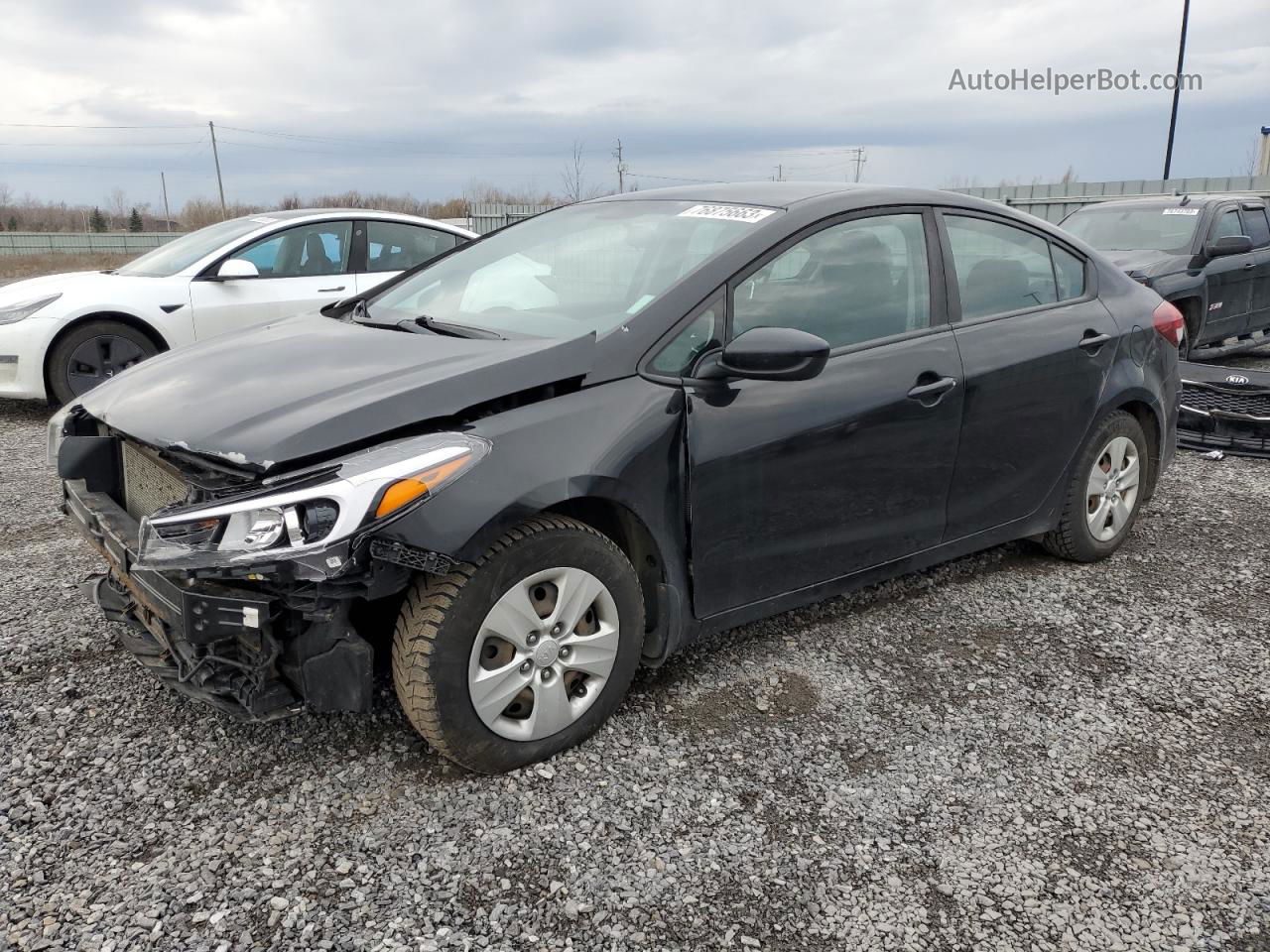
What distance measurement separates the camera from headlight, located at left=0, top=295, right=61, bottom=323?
693cm

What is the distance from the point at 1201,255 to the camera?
897cm

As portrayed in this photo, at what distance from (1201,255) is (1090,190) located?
15093mm

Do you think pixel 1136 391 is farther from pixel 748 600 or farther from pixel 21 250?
pixel 21 250

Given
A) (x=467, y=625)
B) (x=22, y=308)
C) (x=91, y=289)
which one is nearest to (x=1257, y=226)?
(x=467, y=625)

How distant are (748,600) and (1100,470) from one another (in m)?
2.08

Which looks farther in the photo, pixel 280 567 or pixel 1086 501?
pixel 1086 501

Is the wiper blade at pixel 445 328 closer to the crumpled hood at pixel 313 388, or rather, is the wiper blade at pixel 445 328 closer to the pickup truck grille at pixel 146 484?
the crumpled hood at pixel 313 388

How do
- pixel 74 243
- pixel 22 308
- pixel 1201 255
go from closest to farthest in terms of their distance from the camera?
pixel 22 308 < pixel 1201 255 < pixel 74 243

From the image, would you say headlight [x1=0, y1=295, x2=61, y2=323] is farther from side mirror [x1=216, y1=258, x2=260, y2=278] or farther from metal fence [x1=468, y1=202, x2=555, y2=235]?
metal fence [x1=468, y1=202, x2=555, y2=235]

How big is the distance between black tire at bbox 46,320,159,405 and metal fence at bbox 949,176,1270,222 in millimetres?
15995

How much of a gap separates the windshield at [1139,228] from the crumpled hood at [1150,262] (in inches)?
6.3

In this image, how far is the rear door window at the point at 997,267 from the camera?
12.1 feet

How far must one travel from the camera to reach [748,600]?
123 inches

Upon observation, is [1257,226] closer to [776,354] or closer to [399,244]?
[399,244]
